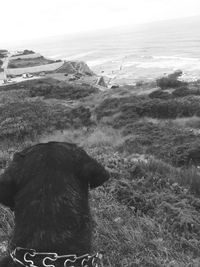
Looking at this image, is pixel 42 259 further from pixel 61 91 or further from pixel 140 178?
pixel 61 91

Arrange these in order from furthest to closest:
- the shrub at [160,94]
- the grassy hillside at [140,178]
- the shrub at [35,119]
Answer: the shrub at [160,94]
the shrub at [35,119]
the grassy hillside at [140,178]

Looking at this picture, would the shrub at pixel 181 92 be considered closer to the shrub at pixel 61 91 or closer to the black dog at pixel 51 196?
the shrub at pixel 61 91

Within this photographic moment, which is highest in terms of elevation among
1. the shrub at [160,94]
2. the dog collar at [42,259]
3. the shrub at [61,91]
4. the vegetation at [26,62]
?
the dog collar at [42,259]

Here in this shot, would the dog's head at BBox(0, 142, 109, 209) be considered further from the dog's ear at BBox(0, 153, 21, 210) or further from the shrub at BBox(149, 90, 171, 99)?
the shrub at BBox(149, 90, 171, 99)

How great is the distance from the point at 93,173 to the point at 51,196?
307 mm

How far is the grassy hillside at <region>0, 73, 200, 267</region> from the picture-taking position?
402 centimetres

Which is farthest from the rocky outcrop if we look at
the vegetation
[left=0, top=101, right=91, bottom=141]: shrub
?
[left=0, top=101, right=91, bottom=141]: shrub

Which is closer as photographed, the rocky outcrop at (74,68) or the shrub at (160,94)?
the shrub at (160,94)

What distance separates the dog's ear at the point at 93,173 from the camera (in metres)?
2.23

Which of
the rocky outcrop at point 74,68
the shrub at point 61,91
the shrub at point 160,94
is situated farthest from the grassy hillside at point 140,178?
the rocky outcrop at point 74,68

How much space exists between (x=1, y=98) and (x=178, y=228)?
2172 centimetres

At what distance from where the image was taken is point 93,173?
2236 mm

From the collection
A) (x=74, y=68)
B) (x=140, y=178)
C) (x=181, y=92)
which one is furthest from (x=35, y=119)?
(x=74, y=68)

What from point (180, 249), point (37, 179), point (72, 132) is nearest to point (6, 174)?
point (37, 179)
